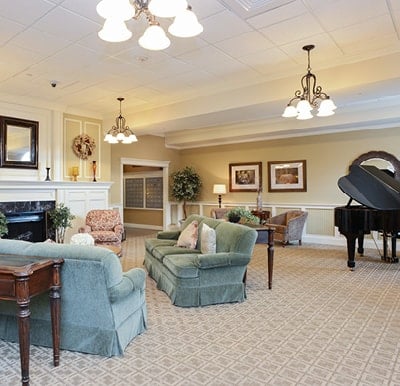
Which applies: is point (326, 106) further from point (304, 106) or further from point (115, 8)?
point (115, 8)

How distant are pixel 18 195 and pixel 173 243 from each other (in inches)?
132

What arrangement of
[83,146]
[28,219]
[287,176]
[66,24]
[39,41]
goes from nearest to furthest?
[66,24] → [39,41] → [28,219] → [83,146] → [287,176]

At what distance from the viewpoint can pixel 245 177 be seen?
9.61 meters

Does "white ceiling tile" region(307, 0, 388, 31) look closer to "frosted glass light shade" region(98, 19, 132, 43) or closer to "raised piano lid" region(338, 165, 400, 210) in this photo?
"frosted glass light shade" region(98, 19, 132, 43)

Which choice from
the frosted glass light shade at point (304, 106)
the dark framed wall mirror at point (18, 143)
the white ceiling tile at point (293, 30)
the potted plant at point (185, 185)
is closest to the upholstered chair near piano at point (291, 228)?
the potted plant at point (185, 185)

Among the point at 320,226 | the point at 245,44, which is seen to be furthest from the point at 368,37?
the point at 320,226

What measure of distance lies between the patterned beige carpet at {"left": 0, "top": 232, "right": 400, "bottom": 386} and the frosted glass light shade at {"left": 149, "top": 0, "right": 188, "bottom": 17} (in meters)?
2.45

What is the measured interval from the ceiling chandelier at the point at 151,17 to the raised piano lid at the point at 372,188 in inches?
169

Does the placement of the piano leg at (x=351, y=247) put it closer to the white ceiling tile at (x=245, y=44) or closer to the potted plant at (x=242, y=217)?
the potted plant at (x=242, y=217)

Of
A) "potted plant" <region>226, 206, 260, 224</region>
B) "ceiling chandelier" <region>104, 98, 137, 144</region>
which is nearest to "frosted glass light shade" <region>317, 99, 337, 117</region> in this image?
"potted plant" <region>226, 206, 260, 224</region>

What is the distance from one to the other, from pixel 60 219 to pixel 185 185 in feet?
14.1

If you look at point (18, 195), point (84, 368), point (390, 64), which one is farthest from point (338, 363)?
point (18, 195)

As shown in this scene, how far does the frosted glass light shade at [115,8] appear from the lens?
2127mm

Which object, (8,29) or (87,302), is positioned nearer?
(87,302)
